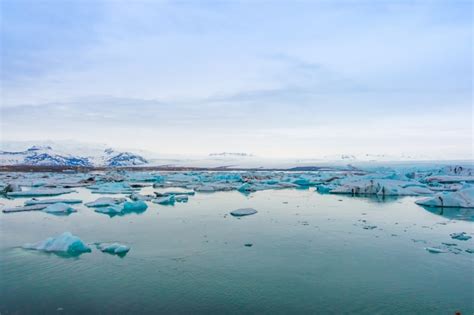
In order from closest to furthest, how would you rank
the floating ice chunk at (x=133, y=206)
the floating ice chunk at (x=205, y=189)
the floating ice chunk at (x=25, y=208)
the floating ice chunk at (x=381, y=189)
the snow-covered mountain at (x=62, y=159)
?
the floating ice chunk at (x=25, y=208) < the floating ice chunk at (x=133, y=206) < the floating ice chunk at (x=381, y=189) < the floating ice chunk at (x=205, y=189) < the snow-covered mountain at (x=62, y=159)

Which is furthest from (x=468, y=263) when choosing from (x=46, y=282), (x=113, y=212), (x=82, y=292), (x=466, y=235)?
(x=113, y=212)

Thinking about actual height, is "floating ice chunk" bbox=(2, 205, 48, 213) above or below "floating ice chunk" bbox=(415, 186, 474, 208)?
below

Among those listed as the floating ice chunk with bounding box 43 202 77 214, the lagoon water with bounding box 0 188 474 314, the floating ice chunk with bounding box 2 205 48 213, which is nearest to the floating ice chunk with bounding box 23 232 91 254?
the lagoon water with bounding box 0 188 474 314

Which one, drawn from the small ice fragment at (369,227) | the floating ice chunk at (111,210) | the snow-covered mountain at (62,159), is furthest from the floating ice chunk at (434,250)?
the snow-covered mountain at (62,159)

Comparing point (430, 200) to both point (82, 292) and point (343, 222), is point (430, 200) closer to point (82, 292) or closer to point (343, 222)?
point (343, 222)

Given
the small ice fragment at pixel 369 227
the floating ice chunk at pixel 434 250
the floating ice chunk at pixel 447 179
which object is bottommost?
the floating ice chunk at pixel 434 250

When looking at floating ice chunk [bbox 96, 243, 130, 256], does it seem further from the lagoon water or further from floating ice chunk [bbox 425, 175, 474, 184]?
floating ice chunk [bbox 425, 175, 474, 184]

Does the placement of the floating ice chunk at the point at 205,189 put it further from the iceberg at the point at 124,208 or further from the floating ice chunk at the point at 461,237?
the floating ice chunk at the point at 461,237
